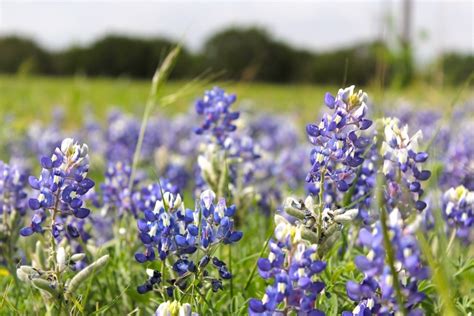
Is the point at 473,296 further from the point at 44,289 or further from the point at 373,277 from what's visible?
the point at 44,289

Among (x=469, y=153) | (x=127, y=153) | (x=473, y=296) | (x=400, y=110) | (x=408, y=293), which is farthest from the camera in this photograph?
(x=400, y=110)

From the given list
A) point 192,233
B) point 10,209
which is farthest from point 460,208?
point 10,209

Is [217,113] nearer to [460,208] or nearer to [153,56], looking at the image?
[460,208]

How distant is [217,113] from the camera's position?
3.48m

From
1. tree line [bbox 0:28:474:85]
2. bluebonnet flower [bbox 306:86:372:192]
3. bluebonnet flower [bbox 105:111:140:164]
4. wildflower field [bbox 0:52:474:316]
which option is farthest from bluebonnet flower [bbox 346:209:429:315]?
tree line [bbox 0:28:474:85]

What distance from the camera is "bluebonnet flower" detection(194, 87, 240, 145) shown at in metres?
3.46

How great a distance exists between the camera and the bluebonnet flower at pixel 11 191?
2996mm

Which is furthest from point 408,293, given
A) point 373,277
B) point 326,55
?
point 326,55

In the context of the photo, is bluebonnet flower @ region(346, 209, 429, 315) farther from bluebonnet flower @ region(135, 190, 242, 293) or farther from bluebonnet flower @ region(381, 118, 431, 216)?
bluebonnet flower @ region(135, 190, 242, 293)

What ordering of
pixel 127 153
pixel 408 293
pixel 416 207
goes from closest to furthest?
pixel 408 293 < pixel 416 207 < pixel 127 153

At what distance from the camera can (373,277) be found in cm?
174

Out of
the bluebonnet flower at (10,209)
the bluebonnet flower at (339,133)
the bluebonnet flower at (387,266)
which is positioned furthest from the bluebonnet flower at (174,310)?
the bluebonnet flower at (10,209)

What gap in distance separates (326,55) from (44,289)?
50.9 meters

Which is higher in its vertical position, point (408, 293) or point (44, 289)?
point (408, 293)
